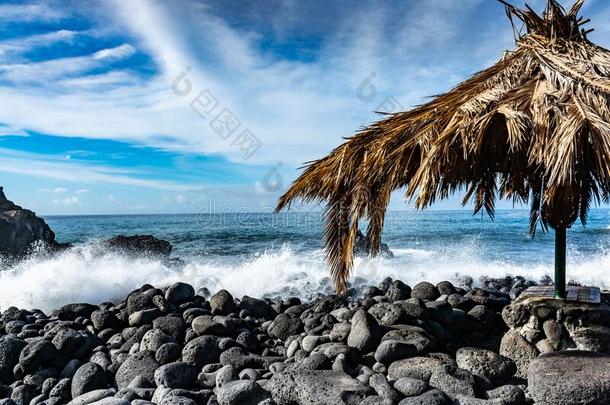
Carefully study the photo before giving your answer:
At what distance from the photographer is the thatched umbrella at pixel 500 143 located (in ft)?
14.9

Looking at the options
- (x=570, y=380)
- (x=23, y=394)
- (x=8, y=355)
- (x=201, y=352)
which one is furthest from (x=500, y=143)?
(x=8, y=355)

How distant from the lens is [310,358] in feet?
17.0

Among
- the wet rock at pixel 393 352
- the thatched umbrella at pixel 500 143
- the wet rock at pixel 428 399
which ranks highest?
the thatched umbrella at pixel 500 143

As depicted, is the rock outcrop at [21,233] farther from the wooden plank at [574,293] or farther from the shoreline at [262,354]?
the wooden plank at [574,293]

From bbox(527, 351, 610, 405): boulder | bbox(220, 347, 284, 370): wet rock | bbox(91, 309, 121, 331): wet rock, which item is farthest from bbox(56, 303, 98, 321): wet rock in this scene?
bbox(527, 351, 610, 405): boulder

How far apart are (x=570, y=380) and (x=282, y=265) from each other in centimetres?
1300

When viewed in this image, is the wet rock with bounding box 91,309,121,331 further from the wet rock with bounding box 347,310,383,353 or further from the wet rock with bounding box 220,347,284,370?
the wet rock with bounding box 347,310,383,353

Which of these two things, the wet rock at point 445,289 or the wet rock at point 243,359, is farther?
the wet rock at point 445,289

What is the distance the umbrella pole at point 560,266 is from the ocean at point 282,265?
195 centimetres

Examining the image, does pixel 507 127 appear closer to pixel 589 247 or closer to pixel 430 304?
pixel 430 304

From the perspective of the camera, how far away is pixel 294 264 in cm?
1720

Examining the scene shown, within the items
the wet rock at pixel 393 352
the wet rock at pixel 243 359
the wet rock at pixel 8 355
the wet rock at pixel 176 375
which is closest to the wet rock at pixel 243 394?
the wet rock at pixel 176 375

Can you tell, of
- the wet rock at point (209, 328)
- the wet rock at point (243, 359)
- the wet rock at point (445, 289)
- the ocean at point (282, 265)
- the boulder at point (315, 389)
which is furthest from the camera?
the ocean at point (282, 265)

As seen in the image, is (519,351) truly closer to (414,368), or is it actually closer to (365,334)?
(414,368)
